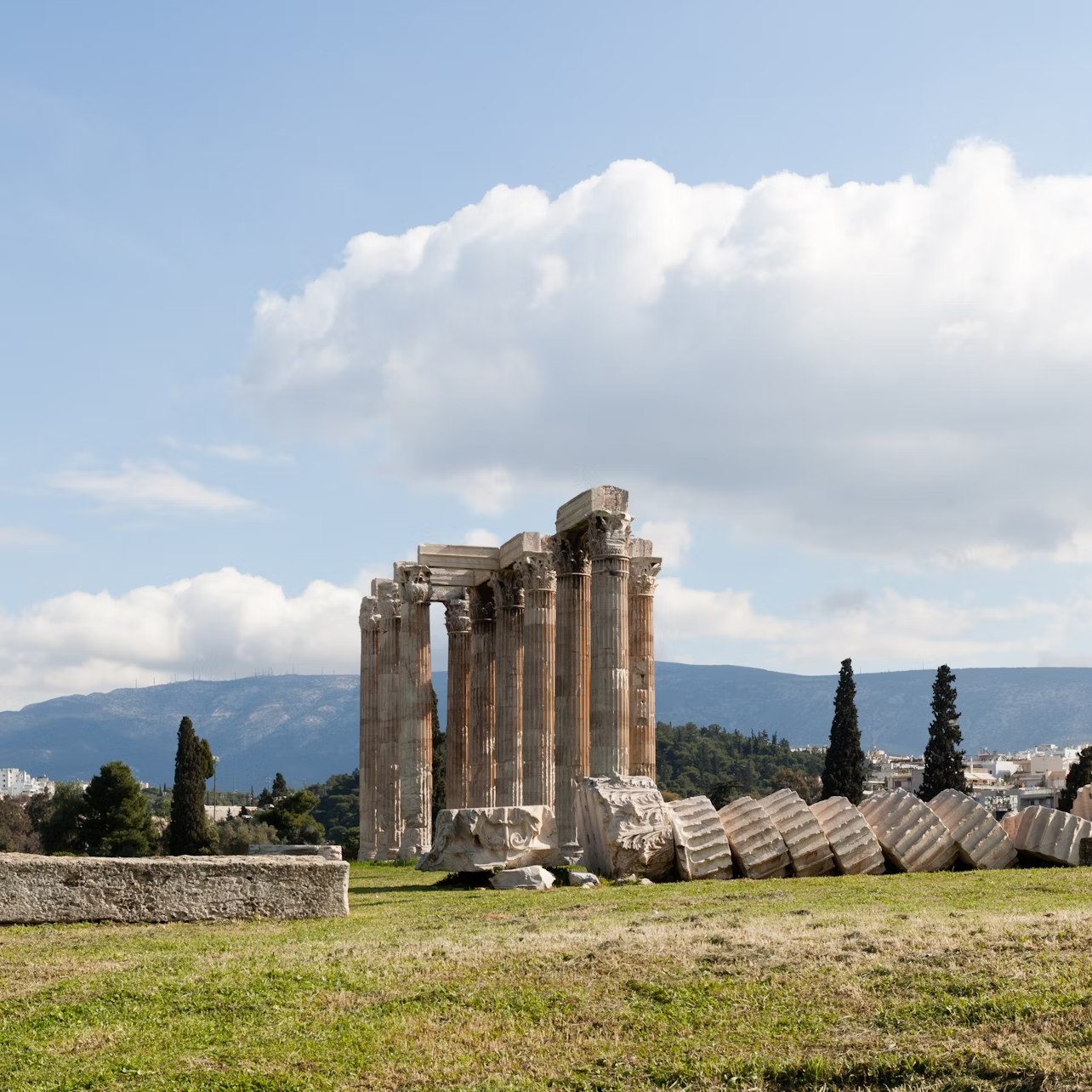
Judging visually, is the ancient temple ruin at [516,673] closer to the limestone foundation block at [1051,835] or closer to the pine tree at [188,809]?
the limestone foundation block at [1051,835]

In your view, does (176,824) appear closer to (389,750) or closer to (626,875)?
(389,750)

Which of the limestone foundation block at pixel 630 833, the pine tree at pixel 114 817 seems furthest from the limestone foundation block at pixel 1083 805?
the pine tree at pixel 114 817

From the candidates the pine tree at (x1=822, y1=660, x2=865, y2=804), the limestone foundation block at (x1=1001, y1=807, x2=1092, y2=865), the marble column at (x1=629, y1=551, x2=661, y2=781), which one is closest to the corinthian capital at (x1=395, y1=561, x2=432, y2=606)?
the marble column at (x1=629, y1=551, x2=661, y2=781)

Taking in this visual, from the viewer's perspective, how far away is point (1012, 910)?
18.1 metres

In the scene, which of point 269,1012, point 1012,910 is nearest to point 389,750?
point 1012,910

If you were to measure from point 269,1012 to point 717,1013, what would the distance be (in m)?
4.01

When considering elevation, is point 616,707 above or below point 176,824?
above

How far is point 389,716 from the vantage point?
4900 centimetres

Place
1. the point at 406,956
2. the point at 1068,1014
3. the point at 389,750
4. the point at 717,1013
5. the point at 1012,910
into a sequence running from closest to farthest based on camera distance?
the point at 1068,1014 < the point at 717,1013 < the point at 406,956 < the point at 1012,910 < the point at 389,750

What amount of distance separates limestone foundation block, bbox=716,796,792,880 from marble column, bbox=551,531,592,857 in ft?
28.8

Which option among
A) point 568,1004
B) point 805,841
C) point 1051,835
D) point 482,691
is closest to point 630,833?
point 805,841

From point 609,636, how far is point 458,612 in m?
15.7

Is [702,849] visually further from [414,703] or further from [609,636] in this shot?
[414,703]

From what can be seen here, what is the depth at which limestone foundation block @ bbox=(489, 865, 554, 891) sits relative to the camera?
2594 cm
